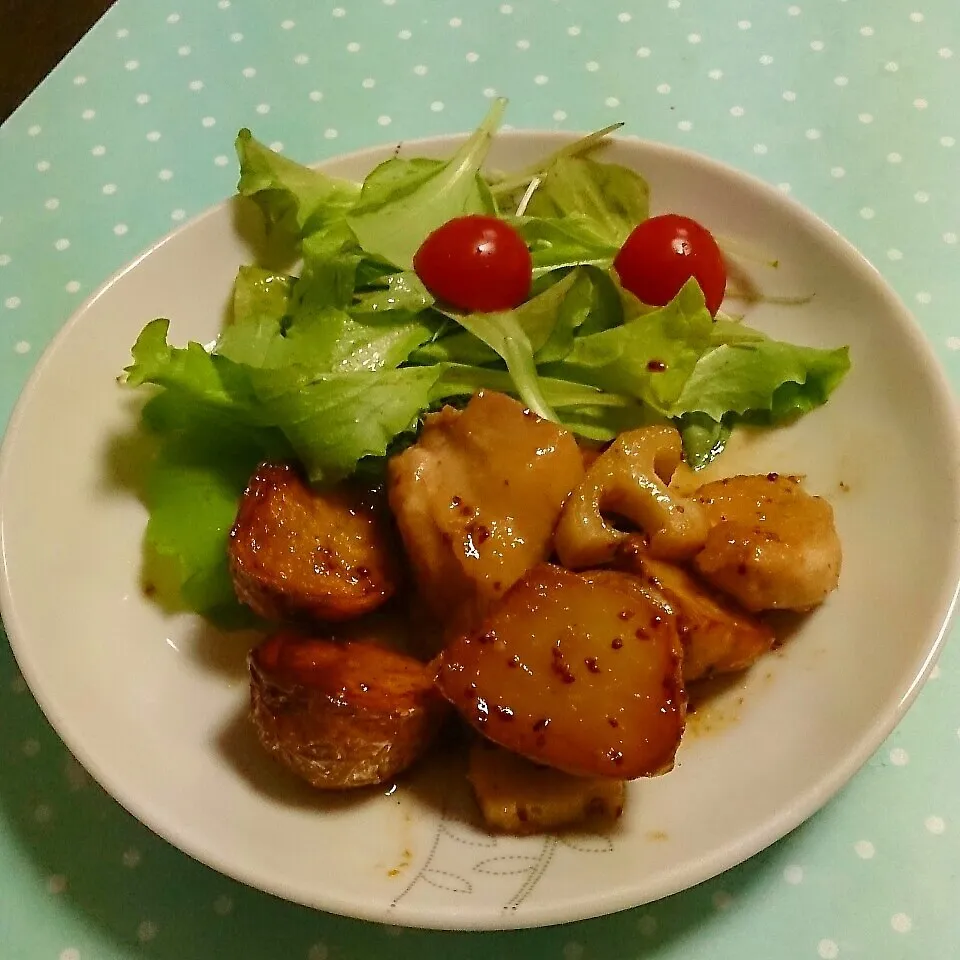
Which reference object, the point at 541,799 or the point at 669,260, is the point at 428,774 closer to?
the point at 541,799

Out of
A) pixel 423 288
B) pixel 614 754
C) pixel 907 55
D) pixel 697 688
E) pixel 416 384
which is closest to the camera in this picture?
pixel 614 754

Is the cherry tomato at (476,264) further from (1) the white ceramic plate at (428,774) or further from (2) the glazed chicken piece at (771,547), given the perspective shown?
(2) the glazed chicken piece at (771,547)

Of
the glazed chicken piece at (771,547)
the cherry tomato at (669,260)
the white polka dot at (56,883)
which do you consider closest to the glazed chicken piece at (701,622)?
the glazed chicken piece at (771,547)

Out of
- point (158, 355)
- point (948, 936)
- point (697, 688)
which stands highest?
point (158, 355)

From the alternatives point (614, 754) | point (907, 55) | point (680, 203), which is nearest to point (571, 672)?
point (614, 754)

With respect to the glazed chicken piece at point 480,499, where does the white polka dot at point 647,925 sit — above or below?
below

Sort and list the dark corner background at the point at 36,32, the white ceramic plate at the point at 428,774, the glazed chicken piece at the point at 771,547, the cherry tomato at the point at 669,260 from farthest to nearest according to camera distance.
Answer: the dark corner background at the point at 36,32 < the cherry tomato at the point at 669,260 < the glazed chicken piece at the point at 771,547 < the white ceramic plate at the point at 428,774

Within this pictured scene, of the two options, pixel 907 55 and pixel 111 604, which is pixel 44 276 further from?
pixel 907 55
